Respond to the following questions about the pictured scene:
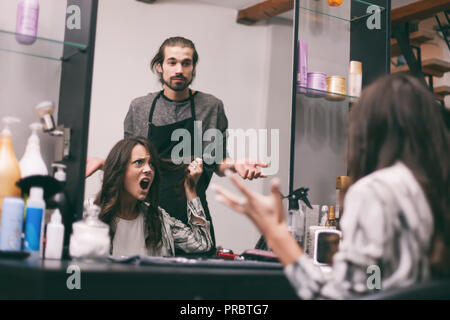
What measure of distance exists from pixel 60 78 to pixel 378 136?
3.47ft

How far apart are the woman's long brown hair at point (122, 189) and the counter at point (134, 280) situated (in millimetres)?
604

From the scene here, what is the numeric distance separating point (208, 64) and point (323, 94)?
0.62 m

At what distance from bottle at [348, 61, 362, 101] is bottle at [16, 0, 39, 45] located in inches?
56.1

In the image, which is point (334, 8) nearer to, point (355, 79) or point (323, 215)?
point (355, 79)

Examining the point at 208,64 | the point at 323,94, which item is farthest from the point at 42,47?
the point at 323,94

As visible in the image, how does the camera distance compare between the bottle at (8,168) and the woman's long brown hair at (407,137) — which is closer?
the woman's long brown hair at (407,137)

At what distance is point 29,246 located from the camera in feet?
4.58

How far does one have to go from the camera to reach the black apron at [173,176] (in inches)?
85.7

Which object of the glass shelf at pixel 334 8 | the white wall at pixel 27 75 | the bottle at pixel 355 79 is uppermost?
the glass shelf at pixel 334 8

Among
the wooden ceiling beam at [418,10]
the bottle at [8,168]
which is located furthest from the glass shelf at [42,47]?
Result: the wooden ceiling beam at [418,10]

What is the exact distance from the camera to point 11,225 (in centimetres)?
134

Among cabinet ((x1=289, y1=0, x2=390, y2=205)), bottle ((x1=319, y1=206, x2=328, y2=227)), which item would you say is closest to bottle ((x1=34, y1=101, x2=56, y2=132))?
cabinet ((x1=289, y1=0, x2=390, y2=205))

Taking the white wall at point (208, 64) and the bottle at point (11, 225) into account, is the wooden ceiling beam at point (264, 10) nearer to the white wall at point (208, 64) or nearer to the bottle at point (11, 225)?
the white wall at point (208, 64)

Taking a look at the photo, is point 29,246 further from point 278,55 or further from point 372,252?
point 278,55
